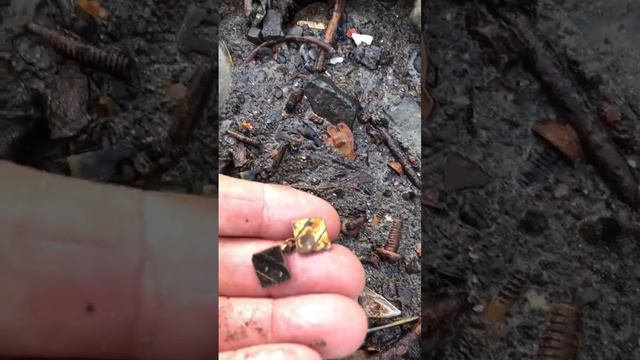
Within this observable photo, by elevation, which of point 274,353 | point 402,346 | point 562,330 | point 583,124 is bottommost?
point 402,346

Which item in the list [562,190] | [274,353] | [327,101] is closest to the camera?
[562,190]

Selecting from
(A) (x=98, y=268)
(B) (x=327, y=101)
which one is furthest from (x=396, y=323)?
(A) (x=98, y=268)

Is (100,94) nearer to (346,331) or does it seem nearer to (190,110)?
(190,110)

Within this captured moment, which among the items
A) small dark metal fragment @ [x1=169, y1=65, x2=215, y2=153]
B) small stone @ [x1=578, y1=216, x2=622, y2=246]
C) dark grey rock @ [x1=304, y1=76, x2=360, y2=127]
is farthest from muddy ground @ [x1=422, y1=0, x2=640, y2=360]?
dark grey rock @ [x1=304, y1=76, x2=360, y2=127]

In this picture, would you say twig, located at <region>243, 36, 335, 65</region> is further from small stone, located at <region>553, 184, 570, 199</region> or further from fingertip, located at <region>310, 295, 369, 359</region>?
small stone, located at <region>553, 184, 570, 199</region>

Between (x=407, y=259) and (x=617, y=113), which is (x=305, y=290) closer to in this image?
(x=407, y=259)

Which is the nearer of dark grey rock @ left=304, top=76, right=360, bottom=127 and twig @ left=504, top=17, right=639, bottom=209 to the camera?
twig @ left=504, top=17, right=639, bottom=209

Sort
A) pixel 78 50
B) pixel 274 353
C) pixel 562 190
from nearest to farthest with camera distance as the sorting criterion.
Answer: pixel 78 50, pixel 562 190, pixel 274 353
